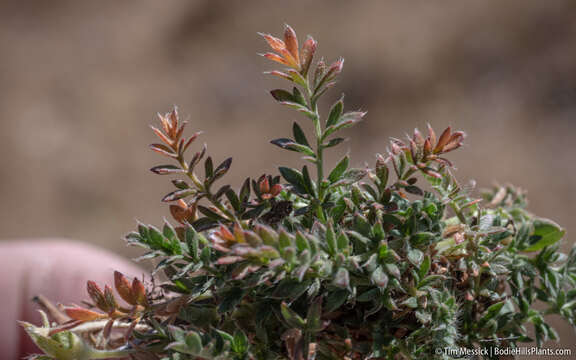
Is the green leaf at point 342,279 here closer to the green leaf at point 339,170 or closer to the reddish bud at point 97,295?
the green leaf at point 339,170

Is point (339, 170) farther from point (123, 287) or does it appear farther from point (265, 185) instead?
point (123, 287)

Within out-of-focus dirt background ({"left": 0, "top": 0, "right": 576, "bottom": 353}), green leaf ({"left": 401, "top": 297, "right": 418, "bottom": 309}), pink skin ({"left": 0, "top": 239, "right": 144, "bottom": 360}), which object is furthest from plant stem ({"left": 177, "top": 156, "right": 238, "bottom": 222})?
out-of-focus dirt background ({"left": 0, "top": 0, "right": 576, "bottom": 353})

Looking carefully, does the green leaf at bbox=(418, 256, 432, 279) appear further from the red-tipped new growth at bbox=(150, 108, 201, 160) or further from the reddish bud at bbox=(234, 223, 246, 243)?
the red-tipped new growth at bbox=(150, 108, 201, 160)

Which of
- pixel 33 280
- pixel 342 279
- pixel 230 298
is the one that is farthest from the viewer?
pixel 33 280

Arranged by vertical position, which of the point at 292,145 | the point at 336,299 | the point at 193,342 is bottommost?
the point at 193,342

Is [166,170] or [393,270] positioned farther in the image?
[166,170]

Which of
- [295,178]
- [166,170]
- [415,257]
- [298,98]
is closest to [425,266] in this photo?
[415,257]

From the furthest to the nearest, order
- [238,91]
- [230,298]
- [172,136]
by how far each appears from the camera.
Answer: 1. [238,91]
2. [172,136]
3. [230,298]
